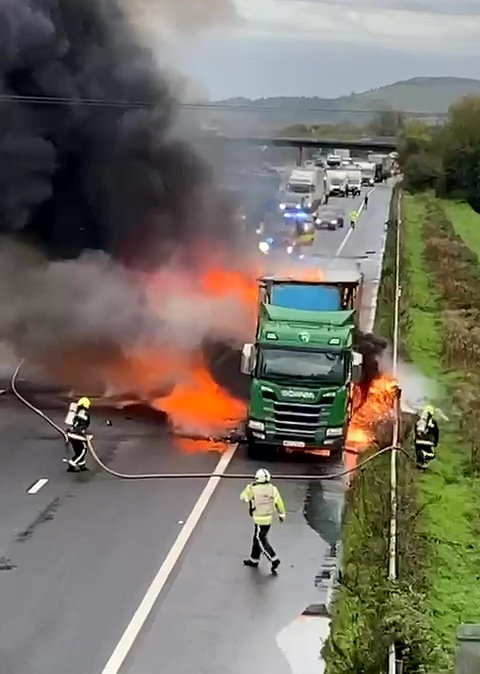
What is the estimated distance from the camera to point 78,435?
20844 millimetres

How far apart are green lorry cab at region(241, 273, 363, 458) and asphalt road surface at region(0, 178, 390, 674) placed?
0.54 meters

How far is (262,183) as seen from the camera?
4816cm

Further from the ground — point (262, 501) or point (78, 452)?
point (262, 501)

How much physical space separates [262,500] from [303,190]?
5345 centimetres

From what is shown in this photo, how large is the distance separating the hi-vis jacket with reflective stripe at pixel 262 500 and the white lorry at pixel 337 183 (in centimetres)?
7658

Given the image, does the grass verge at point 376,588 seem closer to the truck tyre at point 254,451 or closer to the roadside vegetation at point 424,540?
the roadside vegetation at point 424,540

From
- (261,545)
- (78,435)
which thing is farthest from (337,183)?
(261,545)

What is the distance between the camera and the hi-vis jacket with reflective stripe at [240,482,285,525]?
634 inches

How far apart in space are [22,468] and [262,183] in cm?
2825

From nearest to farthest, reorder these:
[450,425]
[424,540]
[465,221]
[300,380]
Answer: [424,540]
[300,380]
[450,425]
[465,221]

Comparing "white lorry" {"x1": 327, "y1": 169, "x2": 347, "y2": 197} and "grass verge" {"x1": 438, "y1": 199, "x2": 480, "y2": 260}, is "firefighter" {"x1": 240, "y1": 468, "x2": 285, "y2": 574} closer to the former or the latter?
"grass verge" {"x1": 438, "y1": 199, "x2": 480, "y2": 260}

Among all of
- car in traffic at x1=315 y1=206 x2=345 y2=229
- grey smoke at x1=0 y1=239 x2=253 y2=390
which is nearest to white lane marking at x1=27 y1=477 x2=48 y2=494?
grey smoke at x1=0 y1=239 x2=253 y2=390

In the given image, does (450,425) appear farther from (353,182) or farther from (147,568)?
(353,182)

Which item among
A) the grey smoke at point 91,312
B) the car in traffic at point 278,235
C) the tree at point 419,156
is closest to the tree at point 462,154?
the tree at point 419,156
